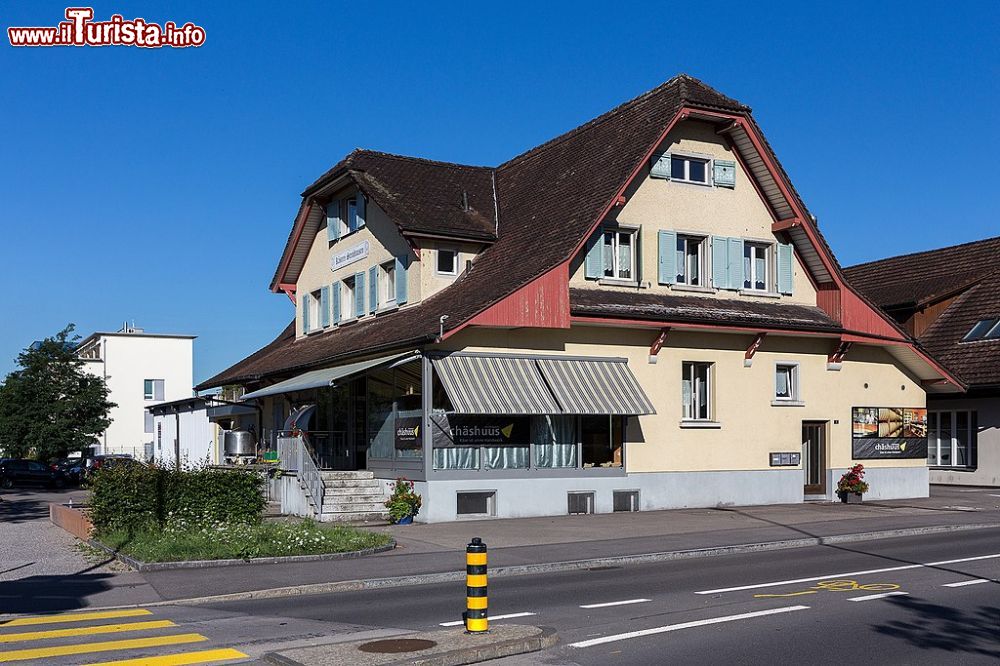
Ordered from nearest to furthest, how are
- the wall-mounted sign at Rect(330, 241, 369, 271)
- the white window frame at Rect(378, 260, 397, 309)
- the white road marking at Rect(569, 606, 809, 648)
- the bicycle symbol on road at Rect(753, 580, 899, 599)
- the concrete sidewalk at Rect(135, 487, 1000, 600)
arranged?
the white road marking at Rect(569, 606, 809, 648) → the bicycle symbol on road at Rect(753, 580, 899, 599) → the concrete sidewalk at Rect(135, 487, 1000, 600) → the white window frame at Rect(378, 260, 397, 309) → the wall-mounted sign at Rect(330, 241, 369, 271)

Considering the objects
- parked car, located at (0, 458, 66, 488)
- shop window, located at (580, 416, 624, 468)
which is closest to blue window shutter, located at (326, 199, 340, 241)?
shop window, located at (580, 416, 624, 468)

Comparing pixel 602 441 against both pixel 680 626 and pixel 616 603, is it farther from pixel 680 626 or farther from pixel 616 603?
pixel 680 626

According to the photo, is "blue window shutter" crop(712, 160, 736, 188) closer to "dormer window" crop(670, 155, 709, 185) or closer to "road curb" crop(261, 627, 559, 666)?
"dormer window" crop(670, 155, 709, 185)

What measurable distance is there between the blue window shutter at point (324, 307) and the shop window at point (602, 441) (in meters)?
11.4

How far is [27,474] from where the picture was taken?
51969 millimetres

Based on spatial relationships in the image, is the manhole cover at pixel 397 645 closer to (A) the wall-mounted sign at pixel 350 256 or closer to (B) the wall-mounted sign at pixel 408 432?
(B) the wall-mounted sign at pixel 408 432

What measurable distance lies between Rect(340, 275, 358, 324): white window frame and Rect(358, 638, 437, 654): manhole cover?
2314cm

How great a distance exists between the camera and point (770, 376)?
29.5 metres

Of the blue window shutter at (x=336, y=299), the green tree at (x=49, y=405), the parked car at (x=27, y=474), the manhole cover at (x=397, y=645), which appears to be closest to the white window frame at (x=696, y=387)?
the blue window shutter at (x=336, y=299)

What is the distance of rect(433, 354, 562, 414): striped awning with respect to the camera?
24078mm

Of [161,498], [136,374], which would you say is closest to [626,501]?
[161,498]

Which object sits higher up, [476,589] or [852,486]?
[476,589]

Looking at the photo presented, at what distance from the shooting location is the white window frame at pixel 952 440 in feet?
122

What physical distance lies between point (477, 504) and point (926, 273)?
26353 mm
